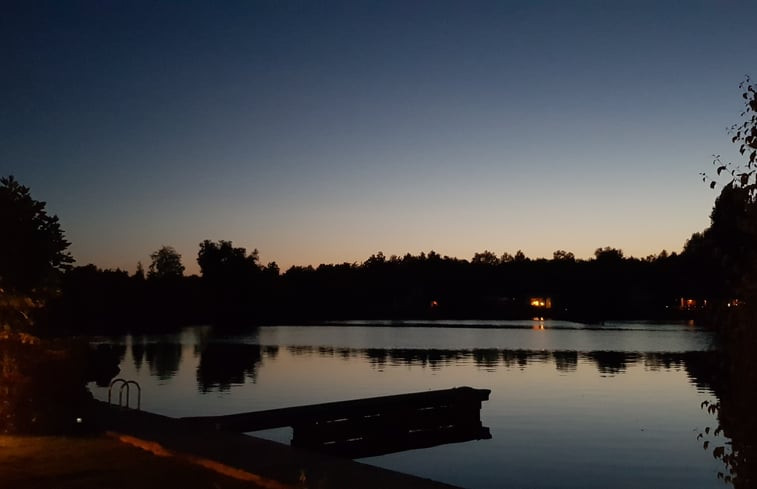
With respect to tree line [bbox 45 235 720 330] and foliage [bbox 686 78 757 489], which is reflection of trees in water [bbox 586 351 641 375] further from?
tree line [bbox 45 235 720 330]

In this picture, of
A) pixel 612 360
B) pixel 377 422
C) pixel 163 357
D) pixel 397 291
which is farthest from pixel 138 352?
pixel 397 291

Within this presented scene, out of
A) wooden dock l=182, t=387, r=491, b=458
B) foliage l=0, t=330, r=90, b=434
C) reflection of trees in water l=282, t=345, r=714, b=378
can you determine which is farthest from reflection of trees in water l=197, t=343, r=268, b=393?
foliage l=0, t=330, r=90, b=434

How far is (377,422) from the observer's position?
939 inches

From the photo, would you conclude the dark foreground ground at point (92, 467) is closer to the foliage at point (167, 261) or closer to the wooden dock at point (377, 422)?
the wooden dock at point (377, 422)

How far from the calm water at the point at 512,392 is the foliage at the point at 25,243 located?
34.0ft

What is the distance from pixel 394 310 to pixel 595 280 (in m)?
38.1

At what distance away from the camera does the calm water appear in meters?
21.2

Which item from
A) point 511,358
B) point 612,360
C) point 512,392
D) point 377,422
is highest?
point 511,358

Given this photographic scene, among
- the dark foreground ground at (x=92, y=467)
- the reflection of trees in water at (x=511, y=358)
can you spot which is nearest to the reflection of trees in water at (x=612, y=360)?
the reflection of trees in water at (x=511, y=358)

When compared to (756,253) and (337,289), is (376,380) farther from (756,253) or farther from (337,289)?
(337,289)

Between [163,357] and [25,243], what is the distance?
39821mm

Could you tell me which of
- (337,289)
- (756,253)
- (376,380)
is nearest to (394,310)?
(337,289)

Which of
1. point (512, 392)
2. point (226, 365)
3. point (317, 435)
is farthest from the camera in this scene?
point (226, 365)

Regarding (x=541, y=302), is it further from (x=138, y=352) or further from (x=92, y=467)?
(x=92, y=467)
